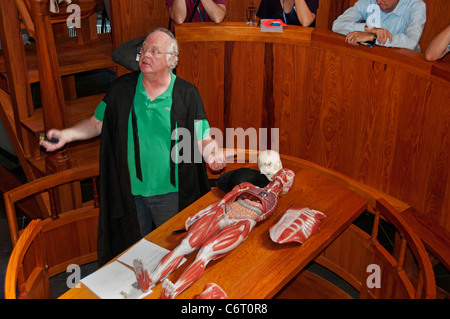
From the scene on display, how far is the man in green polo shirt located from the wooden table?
239mm

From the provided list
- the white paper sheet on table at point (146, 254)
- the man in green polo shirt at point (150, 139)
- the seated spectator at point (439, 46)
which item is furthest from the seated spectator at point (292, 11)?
the white paper sheet on table at point (146, 254)

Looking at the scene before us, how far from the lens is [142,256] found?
304cm

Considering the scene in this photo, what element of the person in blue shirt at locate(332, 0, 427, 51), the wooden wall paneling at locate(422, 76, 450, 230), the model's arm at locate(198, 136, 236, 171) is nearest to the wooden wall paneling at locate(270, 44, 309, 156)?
the person in blue shirt at locate(332, 0, 427, 51)

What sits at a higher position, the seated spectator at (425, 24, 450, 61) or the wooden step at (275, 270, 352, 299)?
the seated spectator at (425, 24, 450, 61)

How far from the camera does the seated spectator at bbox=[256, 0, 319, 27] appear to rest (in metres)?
4.49

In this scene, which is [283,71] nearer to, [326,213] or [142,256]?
[326,213]

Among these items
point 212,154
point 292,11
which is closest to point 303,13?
point 292,11

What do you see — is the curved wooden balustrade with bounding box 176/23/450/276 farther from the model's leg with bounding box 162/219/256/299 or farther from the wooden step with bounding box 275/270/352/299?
the model's leg with bounding box 162/219/256/299

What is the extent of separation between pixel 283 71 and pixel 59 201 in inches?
86.8

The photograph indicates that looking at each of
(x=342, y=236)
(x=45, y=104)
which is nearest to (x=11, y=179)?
(x=45, y=104)

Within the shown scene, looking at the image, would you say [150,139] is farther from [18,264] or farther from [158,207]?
[18,264]

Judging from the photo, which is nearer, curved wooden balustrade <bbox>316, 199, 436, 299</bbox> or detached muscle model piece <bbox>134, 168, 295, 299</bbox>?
detached muscle model piece <bbox>134, 168, 295, 299</bbox>
